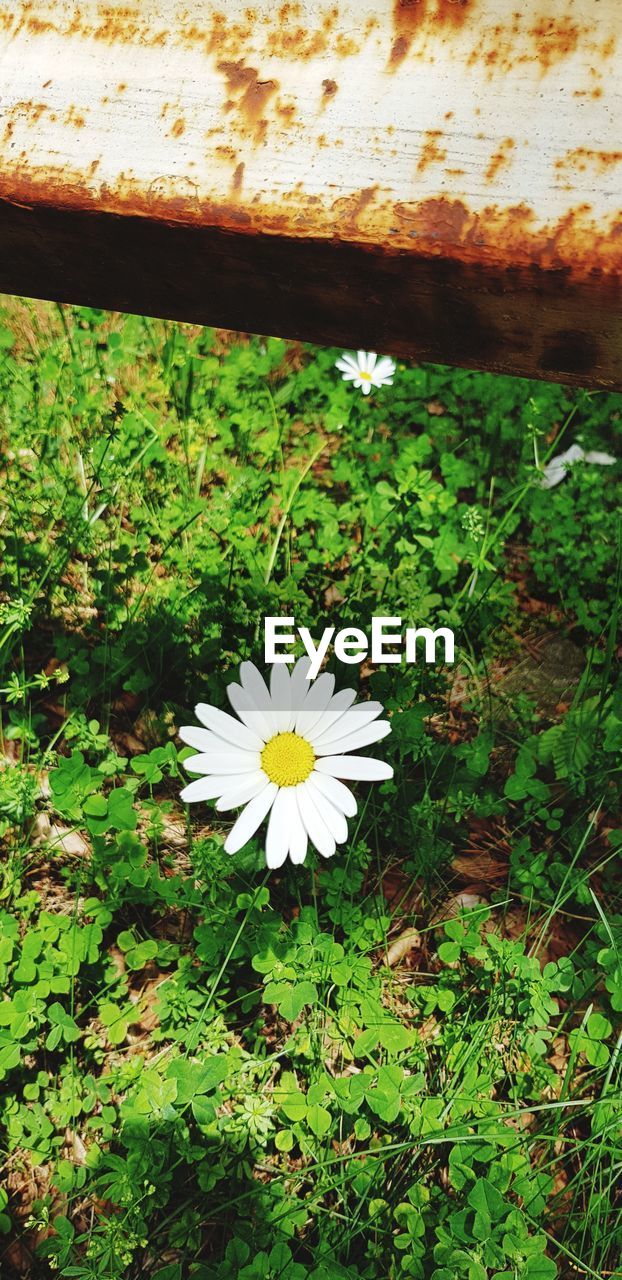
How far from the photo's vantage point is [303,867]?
1762 mm

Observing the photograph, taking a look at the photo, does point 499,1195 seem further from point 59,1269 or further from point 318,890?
point 59,1269

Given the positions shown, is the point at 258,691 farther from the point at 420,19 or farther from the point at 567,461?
the point at 567,461

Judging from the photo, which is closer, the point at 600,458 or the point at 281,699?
the point at 281,699

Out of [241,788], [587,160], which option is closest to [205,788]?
[241,788]

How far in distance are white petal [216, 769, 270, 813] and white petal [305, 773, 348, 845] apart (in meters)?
0.08

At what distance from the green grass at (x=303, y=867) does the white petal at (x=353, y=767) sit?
220 mm

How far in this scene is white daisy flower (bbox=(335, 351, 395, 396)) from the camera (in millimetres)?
2570

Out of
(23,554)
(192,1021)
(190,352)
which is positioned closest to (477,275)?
(192,1021)

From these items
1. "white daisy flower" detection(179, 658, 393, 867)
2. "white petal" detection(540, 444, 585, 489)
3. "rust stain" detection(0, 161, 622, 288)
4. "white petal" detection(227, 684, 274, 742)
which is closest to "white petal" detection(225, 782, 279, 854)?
"white daisy flower" detection(179, 658, 393, 867)

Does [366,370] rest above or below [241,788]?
above

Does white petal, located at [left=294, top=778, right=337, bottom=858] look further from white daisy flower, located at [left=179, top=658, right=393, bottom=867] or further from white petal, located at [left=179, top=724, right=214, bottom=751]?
white petal, located at [left=179, top=724, right=214, bottom=751]

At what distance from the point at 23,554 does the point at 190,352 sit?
0.94m

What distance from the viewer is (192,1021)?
1614 millimetres

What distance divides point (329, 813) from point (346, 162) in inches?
40.9
